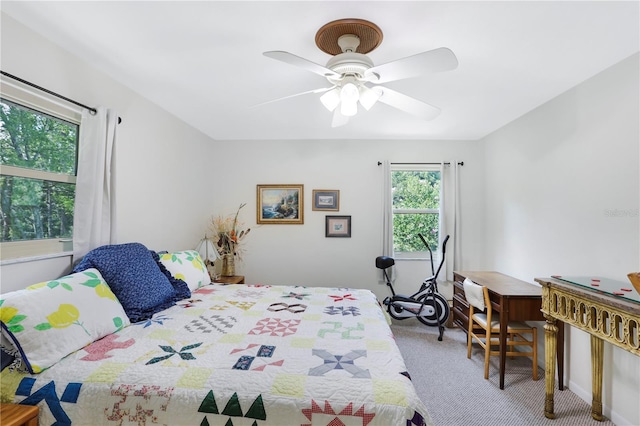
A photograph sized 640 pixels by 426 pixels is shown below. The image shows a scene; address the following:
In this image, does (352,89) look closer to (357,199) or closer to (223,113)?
(223,113)

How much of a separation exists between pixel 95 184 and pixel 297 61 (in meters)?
1.73

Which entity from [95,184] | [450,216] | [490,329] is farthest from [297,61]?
[450,216]

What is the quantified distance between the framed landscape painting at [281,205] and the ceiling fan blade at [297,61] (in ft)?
8.50

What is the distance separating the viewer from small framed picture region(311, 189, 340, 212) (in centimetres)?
427

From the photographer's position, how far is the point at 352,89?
5.97ft

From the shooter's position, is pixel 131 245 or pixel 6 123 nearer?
pixel 6 123

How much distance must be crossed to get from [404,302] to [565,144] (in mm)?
2309

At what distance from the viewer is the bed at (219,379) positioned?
1214mm

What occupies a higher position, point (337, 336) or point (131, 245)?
point (131, 245)

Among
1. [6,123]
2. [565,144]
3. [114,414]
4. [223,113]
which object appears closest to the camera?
[114,414]

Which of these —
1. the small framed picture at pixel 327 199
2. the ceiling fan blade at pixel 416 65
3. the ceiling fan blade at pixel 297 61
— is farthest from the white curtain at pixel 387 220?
the ceiling fan blade at pixel 297 61

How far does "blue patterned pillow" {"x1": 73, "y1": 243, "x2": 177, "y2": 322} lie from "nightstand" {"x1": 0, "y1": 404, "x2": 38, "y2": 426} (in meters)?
0.69

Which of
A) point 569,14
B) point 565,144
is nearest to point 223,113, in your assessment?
point 569,14

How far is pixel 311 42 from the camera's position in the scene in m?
1.87
